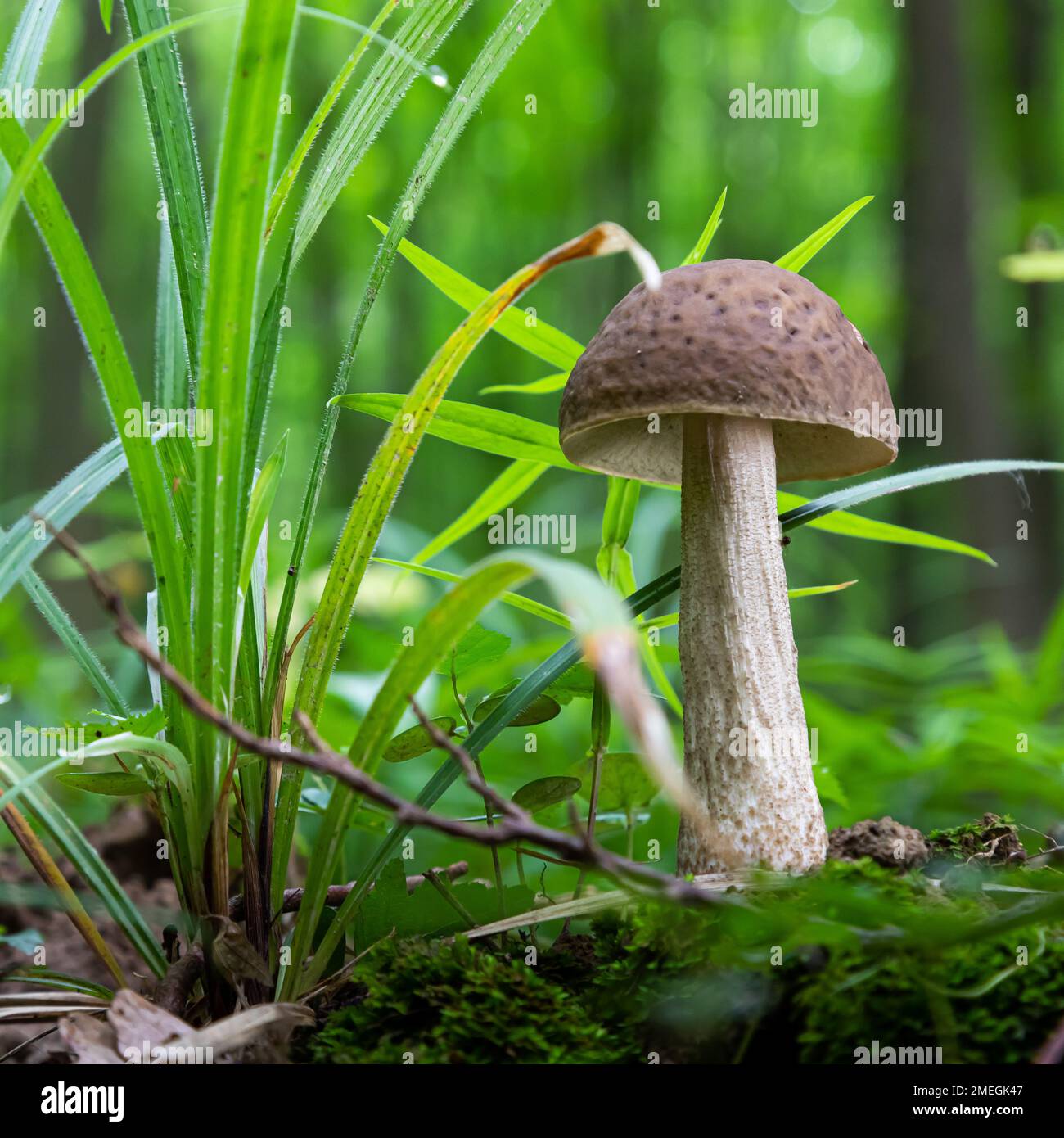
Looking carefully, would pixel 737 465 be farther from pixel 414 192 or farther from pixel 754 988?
pixel 754 988

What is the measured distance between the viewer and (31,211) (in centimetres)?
99

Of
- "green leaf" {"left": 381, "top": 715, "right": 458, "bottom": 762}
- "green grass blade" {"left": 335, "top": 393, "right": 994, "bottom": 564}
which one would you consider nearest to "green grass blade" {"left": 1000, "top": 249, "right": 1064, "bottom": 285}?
"green grass blade" {"left": 335, "top": 393, "right": 994, "bottom": 564}

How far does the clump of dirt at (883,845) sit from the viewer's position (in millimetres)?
1261

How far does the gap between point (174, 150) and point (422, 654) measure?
2.22 feet

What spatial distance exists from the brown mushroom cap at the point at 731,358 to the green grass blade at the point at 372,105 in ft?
1.36

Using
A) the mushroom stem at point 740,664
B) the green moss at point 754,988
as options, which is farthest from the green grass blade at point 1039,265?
the green moss at point 754,988

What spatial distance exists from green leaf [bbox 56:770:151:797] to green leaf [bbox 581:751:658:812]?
0.63m

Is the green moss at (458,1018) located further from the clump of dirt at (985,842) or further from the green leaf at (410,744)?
the clump of dirt at (985,842)

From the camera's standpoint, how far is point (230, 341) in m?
0.95

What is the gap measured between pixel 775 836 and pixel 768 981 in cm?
39

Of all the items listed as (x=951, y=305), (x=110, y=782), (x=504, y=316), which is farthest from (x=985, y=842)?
(x=951, y=305)

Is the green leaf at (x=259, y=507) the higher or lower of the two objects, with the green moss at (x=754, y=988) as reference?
higher
